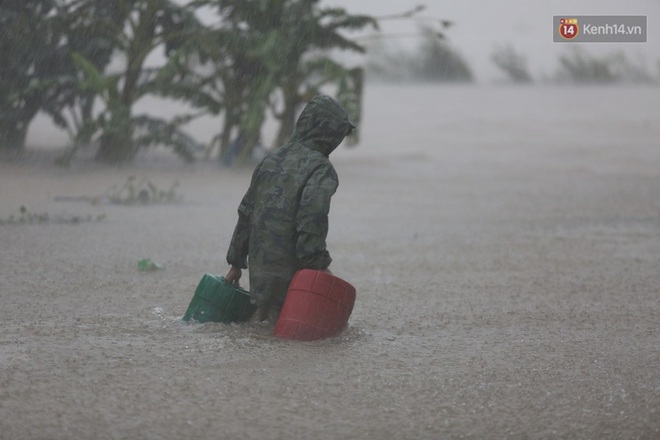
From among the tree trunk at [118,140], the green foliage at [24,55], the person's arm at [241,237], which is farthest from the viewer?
the green foliage at [24,55]

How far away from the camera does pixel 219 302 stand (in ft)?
19.9

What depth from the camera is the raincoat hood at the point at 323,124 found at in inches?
231

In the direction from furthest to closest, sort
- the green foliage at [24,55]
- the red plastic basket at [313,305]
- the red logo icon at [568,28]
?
the red logo icon at [568,28] < the green foliage at [24,55] < the red plastic basket at [313,305]

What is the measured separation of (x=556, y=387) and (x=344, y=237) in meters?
6.22

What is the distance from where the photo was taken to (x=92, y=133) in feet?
56.9

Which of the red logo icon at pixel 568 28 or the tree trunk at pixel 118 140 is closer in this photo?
the tree trunk at pixel 118 140

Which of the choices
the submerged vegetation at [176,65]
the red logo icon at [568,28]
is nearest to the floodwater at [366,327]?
the submerged vegetation at [176,65]

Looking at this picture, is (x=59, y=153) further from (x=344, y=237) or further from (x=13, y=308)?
(x=13, y=308)

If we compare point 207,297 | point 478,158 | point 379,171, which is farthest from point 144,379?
point 478,158

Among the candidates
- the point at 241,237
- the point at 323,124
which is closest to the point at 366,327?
the point at 241,237

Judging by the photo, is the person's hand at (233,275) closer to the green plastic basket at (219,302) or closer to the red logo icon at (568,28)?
the green plastic basket at (219,302)

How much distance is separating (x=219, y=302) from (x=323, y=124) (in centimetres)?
108

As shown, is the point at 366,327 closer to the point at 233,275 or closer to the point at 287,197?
the point at 233,275

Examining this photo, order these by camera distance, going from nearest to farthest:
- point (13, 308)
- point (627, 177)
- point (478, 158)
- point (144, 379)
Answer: point (144, 379) → point (13, 308) → point (627, 177) → point (478, 158)
